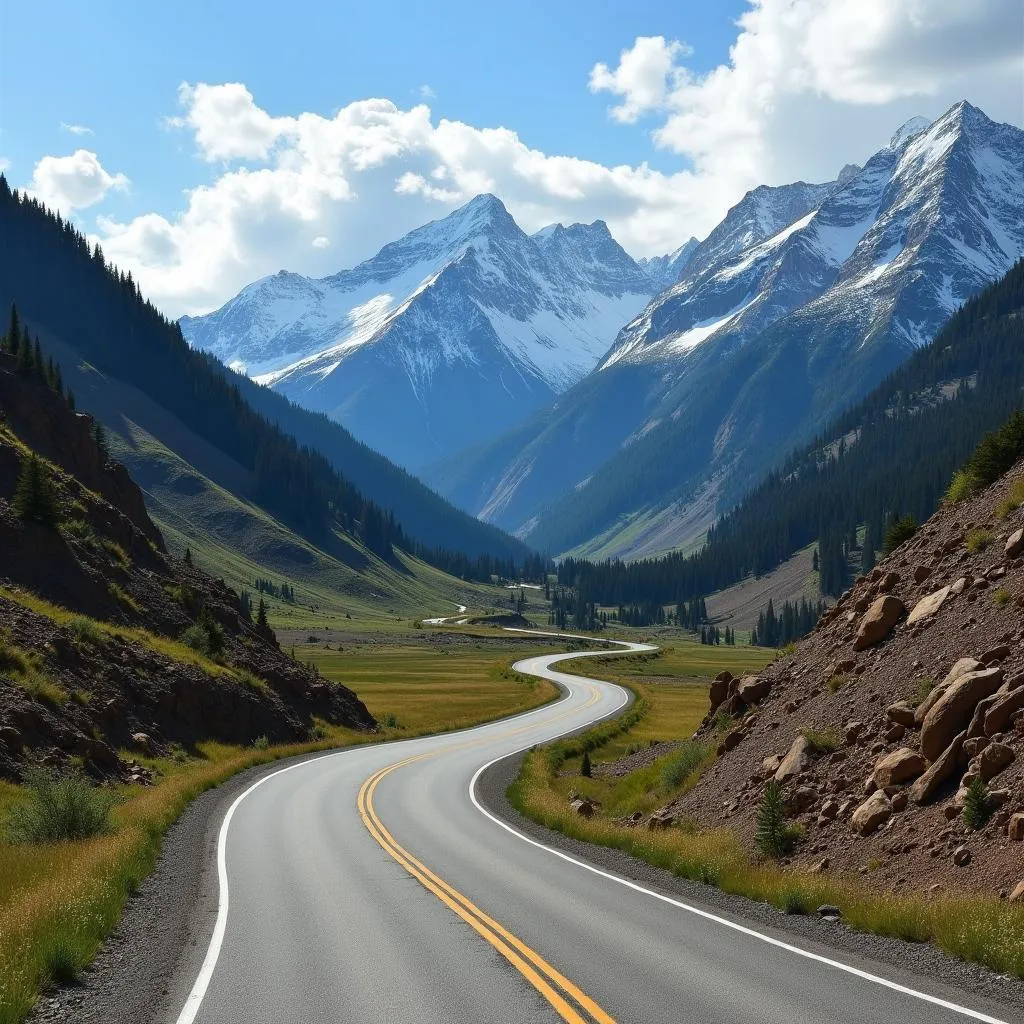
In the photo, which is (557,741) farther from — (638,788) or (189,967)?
(189,967)

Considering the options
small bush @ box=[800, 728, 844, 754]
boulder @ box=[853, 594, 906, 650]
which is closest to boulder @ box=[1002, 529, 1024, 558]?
boulder @ box=[853, 594, 906, 650]

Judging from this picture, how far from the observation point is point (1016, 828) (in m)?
15.3

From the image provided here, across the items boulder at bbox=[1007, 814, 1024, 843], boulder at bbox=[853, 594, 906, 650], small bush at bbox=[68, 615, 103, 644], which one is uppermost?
small bush at bbox=[68, 615, 103, 644]

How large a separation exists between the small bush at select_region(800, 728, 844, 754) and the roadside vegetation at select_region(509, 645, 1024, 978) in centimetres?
11

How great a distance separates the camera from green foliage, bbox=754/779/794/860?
66.3 ft

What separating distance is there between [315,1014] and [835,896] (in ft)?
30.9

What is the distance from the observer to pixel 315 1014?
11617mm

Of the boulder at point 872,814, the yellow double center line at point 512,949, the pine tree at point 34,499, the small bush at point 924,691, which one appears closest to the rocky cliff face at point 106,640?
the pine tree at point 34,499

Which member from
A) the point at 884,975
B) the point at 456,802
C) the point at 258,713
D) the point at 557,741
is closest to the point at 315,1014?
the point at 884,975

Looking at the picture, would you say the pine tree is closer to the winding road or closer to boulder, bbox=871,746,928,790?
the winding road

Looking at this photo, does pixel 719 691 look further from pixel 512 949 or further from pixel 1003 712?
pixel 512 949

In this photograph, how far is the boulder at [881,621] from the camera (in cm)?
2594

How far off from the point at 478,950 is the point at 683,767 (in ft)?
54.7

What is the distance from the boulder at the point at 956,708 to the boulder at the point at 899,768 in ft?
0.79
